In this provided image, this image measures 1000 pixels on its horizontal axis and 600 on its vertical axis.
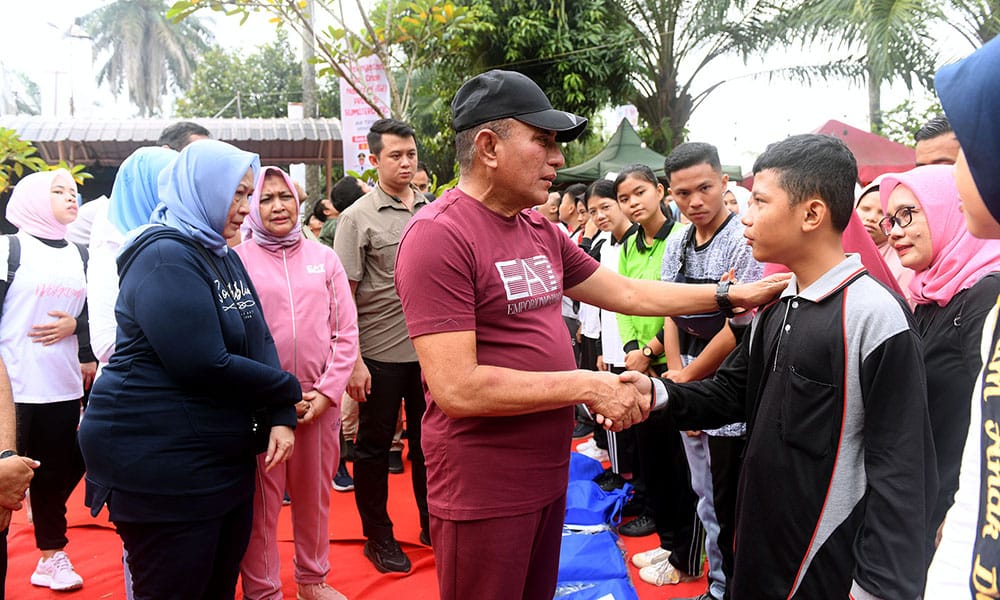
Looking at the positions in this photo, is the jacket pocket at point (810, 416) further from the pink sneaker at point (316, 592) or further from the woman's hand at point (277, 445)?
the pink sneaker at point (316, 592)

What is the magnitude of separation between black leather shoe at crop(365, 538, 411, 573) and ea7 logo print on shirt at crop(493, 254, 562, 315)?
2.07m

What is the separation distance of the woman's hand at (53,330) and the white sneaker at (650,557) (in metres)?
3.02

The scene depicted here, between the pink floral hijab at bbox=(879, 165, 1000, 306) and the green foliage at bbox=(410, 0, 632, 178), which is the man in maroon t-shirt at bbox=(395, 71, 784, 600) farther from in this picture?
the green foliage at bbox=(410, 0, 632, 178)

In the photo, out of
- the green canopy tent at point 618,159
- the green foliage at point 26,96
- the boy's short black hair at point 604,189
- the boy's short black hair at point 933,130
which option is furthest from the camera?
the green foliage at point 26,96

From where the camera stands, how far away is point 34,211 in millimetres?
3287

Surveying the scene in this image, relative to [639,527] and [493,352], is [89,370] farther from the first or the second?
[639,527]

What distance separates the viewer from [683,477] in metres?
3.39

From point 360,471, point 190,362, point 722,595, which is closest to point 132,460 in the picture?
point 190,362

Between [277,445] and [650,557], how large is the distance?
200cm

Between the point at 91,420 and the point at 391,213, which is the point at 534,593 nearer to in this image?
the point at 91,420

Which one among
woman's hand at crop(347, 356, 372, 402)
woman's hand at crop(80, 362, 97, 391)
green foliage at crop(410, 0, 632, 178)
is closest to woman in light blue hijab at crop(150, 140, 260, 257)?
woman's hand at crop(347, 356, 372, 402)

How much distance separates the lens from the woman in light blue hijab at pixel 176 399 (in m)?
1.98

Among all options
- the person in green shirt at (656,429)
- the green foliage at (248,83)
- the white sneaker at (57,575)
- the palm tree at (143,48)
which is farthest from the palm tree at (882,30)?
the palm tree at (143,48)

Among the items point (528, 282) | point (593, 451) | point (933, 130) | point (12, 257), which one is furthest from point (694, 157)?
point (12, 257)
